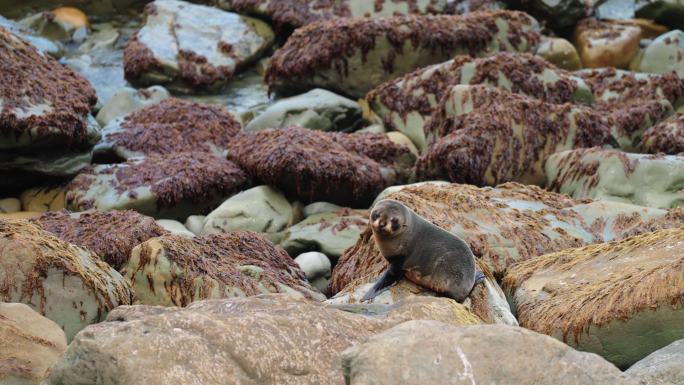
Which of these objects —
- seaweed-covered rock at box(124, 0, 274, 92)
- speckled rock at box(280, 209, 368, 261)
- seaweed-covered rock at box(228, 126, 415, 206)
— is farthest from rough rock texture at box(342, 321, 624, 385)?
seaweed-covered rock at box(124, 0, 274, 92)

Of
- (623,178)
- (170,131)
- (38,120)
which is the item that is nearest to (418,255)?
(623,178)

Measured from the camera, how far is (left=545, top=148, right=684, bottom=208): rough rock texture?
10539 mm

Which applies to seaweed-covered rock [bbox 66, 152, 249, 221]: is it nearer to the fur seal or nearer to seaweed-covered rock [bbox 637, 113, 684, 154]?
seaweed-covered rock [bbox 637, 113, 684, 154]

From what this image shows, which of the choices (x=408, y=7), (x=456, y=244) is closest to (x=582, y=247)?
(x=456, y=244)

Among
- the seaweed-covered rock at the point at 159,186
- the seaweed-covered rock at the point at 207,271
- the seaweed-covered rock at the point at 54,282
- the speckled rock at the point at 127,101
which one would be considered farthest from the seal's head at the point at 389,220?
the speckled rock at the point at 127,101

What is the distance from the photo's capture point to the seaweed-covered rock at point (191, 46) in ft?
48.6

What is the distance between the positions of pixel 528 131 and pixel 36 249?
598 cm

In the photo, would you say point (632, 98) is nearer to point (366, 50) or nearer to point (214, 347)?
point (366, 50)

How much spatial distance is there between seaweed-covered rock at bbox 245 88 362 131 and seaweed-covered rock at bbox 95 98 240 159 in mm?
405

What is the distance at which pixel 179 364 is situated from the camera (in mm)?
4434

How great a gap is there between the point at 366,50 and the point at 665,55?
406cm

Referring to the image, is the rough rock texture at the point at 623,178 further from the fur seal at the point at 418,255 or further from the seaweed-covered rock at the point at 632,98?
the fur seal at the point at 418,255

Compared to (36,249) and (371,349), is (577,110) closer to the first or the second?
(36,249)

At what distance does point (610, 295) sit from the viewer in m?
6.95
